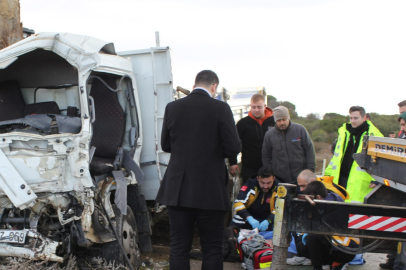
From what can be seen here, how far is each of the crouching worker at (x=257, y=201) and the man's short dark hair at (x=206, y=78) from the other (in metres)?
2.12

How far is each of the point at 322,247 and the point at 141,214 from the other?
2.21 meters

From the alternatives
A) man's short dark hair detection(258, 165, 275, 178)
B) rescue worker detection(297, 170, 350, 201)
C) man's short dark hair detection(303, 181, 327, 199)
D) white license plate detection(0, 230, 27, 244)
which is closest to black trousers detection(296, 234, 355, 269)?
man's short dark hair detection(303, 181, 327, 199)

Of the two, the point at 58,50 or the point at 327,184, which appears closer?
the point at 58,50

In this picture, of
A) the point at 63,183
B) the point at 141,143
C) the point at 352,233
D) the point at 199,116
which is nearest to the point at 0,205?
the point at 63,183

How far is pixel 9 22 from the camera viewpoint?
7.80 meters

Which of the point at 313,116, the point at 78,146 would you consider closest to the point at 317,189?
the point at 78,146

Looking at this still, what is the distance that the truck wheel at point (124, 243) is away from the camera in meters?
4.74

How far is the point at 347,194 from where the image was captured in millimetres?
5055

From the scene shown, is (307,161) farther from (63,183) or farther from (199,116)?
(63,183)

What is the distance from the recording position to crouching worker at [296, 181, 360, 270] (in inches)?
174

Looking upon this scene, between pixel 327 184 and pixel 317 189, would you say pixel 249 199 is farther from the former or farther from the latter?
pixel 317 189

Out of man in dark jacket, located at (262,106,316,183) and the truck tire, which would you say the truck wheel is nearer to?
the truck tire

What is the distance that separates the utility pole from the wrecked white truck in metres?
2.35

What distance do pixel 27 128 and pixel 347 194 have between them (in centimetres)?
356
